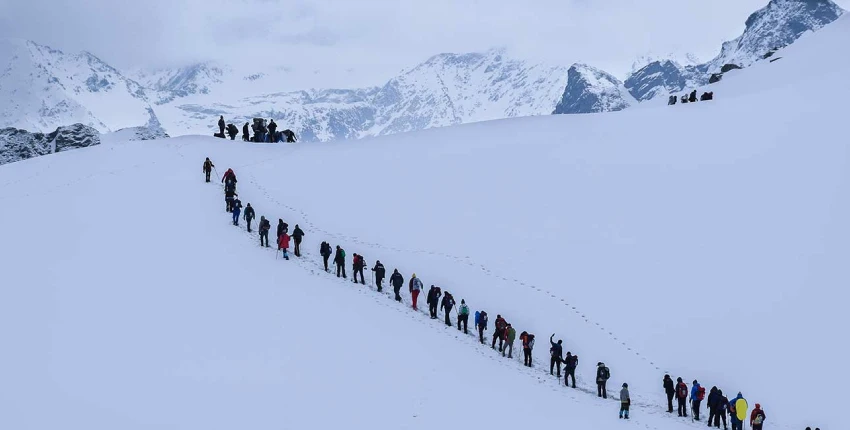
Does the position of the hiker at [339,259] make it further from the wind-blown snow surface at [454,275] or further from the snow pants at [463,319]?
the snow pants at [463,319]

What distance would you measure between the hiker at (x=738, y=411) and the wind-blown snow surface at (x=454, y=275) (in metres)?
1.79

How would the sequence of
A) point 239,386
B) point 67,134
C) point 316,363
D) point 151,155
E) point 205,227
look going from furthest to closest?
point 67,134 → point 151,155 → point 205,227 → point 316,363 → point 239,386

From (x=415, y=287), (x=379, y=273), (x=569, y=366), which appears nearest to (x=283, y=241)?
(x=379, y=273)

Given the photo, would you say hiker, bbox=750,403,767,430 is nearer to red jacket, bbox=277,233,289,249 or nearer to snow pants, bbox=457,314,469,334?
snow pants, bbox=457,314,469,334

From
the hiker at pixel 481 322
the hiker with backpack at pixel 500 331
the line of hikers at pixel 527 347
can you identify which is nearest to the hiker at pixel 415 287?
the line of hikers at pixel 527 347

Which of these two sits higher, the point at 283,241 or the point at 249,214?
the point at 249,214

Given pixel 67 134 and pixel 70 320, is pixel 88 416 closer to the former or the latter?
pixel 70 320

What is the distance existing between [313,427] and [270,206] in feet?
77.7

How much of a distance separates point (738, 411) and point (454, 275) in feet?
46.8

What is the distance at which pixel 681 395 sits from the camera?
2458cm

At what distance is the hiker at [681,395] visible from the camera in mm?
24500

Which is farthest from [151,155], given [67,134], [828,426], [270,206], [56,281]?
[67,134]

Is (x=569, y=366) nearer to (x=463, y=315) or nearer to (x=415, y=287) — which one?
(x=463, y=315)

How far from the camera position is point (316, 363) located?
22.8 metres
